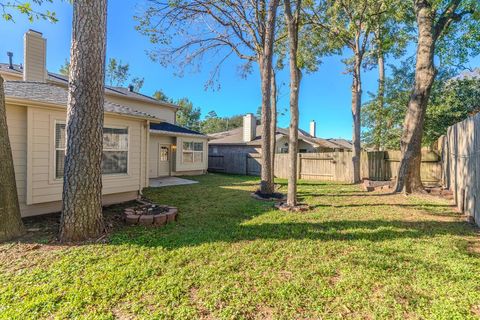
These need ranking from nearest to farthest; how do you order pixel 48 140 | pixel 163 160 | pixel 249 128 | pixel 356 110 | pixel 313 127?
pixel 48 140 < pixel 356 110 < pixel 163 160 < pixel 249 128 < pixel 313 127

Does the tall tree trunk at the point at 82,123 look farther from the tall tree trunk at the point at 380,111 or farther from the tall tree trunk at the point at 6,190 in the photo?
the tall tree trunk at the point at 380,111

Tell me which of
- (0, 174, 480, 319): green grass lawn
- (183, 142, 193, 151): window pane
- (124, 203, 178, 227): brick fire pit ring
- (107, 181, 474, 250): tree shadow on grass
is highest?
(183, 142, 193, 151): window pane

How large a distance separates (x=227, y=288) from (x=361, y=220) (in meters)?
3.80

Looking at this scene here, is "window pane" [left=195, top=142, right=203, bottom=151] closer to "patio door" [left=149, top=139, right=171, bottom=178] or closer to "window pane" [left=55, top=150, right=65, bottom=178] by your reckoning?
"patio door" [left=149, top=139, right=171, bottom=178]

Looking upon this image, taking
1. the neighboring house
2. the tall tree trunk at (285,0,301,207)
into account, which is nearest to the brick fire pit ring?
the tall tree trunk at (285,0,301,207)

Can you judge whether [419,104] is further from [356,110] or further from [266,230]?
[266,230]

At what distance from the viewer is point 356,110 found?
1148 cm

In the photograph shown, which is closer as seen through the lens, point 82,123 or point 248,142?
point 82,123

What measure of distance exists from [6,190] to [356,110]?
12251 millimetres

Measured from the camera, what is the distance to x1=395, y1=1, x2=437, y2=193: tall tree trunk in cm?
771

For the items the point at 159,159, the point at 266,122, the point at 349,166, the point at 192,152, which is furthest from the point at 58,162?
the point at 349,166

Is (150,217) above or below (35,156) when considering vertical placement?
below

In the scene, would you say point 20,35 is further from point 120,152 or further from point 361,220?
point 361,220

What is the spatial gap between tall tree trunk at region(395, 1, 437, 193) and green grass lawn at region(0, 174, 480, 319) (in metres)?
3.17
